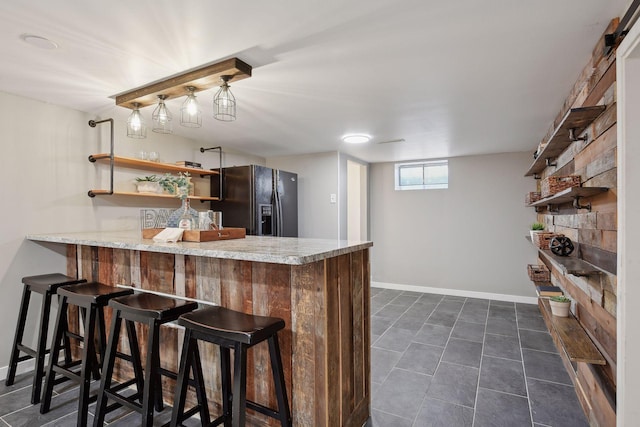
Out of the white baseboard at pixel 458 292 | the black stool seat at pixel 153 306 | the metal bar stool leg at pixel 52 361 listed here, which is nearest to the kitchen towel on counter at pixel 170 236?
the black stool seat at pixel 153 306

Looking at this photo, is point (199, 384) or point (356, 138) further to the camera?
point (356, 138)

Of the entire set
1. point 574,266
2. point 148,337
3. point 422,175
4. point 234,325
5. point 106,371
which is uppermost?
point 422,175

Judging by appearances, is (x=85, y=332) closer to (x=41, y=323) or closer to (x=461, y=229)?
(x=41, y=323)

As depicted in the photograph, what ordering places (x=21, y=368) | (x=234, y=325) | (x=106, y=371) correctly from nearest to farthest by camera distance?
(x=234, y=325)
(x=106, y=371)
(x=21, y=368)

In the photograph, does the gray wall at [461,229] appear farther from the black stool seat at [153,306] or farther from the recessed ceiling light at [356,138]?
the black stool seat at [153,306]

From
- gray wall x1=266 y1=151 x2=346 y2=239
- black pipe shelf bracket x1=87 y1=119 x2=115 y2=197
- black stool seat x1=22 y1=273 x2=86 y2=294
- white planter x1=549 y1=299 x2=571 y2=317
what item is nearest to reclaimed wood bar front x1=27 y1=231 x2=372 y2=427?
black stool seat x1=22 y1=273 x2=86 y2=294

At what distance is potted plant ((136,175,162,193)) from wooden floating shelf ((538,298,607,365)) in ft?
11.2

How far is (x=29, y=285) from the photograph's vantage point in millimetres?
2387

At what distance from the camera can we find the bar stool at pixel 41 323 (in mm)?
2246

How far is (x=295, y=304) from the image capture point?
1.66 metres

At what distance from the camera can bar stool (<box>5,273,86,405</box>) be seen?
2.25 m

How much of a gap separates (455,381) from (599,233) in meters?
1.45

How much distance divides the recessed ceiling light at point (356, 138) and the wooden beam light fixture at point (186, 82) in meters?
1.96

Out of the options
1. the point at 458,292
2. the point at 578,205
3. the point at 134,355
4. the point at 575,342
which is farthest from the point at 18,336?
the point at 458,292
